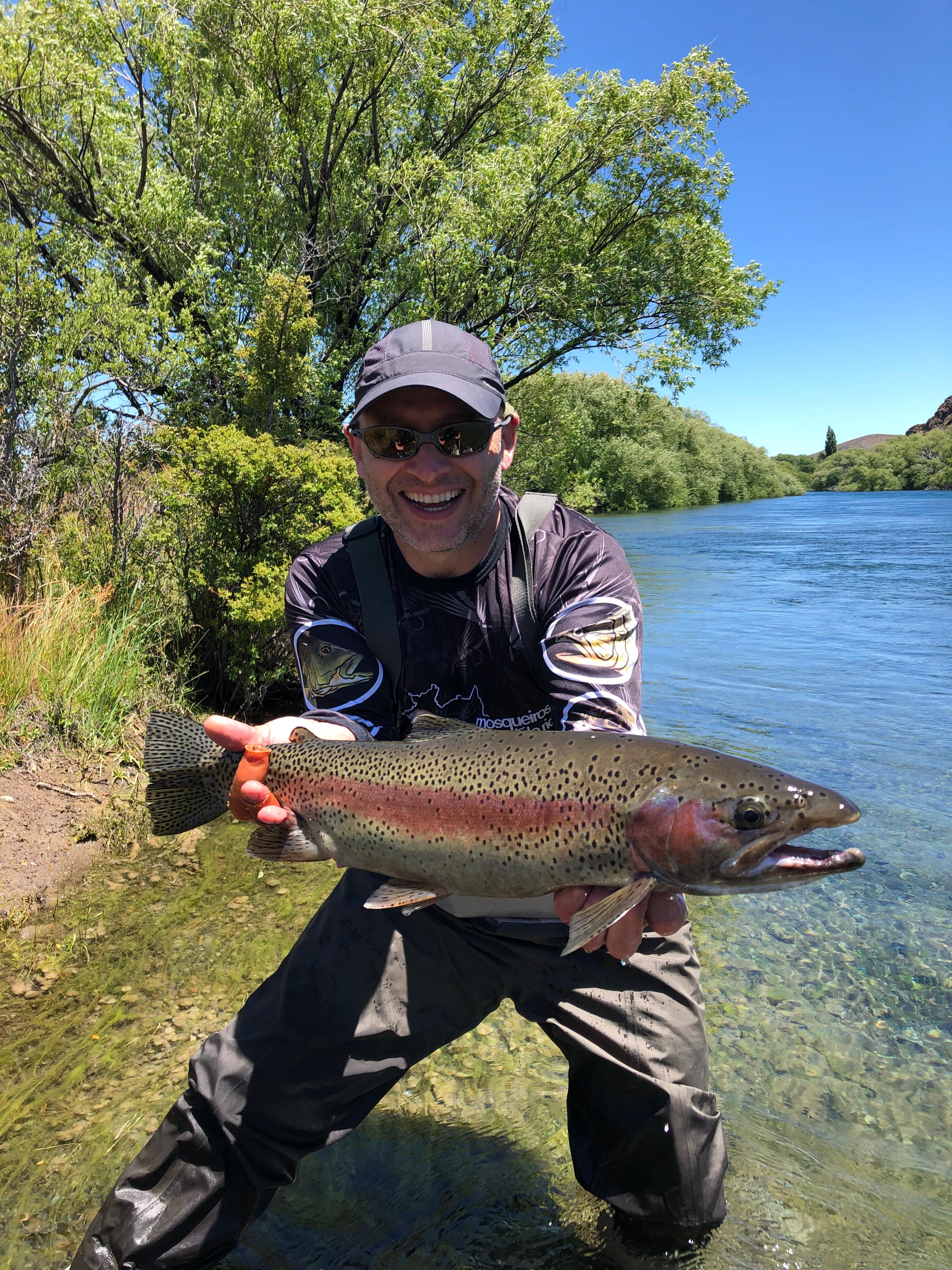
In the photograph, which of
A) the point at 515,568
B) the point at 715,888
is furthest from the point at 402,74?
the point at 715,888

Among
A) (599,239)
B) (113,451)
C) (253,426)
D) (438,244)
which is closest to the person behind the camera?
(113,451)

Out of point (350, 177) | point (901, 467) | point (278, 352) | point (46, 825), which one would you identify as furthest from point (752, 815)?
point (901, 467)

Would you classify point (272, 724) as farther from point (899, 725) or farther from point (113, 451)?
point (899, 725)

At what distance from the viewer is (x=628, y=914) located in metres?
2.42

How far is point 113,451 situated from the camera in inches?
365

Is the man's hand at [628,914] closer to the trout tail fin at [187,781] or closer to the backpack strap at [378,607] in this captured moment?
the backpack strap at [378,607]

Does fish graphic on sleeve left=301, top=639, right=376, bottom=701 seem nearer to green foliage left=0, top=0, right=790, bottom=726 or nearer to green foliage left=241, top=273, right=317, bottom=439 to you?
green foliage left=0, top=0, right=790, bottom=726

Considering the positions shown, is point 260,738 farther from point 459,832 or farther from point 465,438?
point 465,438

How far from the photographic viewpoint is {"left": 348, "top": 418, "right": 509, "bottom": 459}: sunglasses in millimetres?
3100

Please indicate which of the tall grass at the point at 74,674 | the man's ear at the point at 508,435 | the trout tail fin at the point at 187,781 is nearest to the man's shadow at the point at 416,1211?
the trout tail fin at the point at 187,781

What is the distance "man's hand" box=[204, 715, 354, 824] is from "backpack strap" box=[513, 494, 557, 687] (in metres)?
0.80

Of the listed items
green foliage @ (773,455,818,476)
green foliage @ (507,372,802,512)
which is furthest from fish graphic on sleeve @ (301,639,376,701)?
green foliage @ (773,455,818,476)

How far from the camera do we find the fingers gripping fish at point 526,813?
2156mm

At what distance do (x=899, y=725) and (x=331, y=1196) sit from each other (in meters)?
8.74
